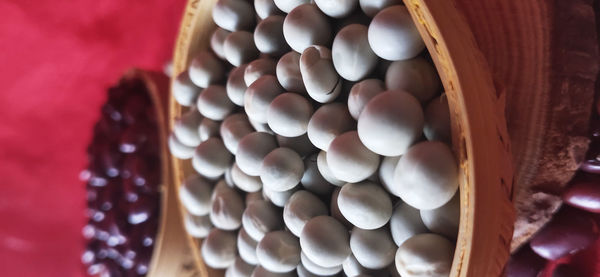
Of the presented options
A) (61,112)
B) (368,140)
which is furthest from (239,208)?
(61,112)

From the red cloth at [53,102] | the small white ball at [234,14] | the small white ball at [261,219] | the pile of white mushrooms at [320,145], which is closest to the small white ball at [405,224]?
the pile of white mushrooms at [320,145]

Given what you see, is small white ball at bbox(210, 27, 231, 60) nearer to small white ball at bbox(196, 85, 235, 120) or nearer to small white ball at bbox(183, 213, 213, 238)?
small white ball at bbox(196, 85, 235, 120)

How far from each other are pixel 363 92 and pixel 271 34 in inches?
4.3

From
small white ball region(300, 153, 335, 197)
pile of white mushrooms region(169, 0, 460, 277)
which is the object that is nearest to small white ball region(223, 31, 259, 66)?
pile of white mushrooms region(169, 0, 460, 277)

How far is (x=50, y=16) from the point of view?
832 mm

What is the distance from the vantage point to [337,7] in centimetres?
30

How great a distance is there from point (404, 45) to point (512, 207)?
10 centimetres

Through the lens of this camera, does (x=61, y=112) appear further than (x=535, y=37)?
Yes

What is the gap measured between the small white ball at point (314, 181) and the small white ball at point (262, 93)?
5 cm

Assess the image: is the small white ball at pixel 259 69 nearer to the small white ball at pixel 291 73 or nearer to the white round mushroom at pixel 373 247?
the small white ball at pixel 291 73

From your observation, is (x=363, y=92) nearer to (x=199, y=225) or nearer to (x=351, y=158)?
(x=351, y=158)

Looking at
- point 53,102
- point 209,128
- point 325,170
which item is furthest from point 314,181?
point 53,102

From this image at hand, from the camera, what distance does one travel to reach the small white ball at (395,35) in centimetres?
25

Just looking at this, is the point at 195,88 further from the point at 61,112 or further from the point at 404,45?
the point at 61,112
